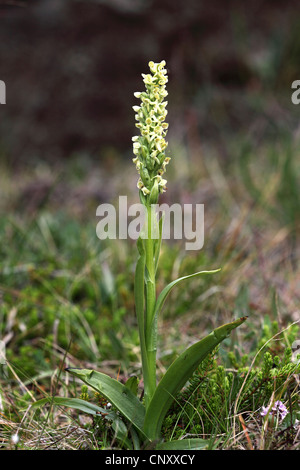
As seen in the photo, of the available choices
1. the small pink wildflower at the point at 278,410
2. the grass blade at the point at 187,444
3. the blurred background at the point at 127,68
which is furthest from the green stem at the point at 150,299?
the blurred background at the point at 127,68

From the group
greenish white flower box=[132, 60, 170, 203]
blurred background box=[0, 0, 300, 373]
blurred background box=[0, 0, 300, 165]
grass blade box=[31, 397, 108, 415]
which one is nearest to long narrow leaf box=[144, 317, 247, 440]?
grass blade box=[31, 397, 108, 415]

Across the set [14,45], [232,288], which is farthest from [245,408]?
[14,45]

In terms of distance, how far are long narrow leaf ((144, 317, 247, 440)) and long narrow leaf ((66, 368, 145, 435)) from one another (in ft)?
0.13

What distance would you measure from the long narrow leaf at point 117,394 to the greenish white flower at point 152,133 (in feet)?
1.65

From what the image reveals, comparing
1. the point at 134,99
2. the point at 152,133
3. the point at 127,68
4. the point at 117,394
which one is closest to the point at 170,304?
the point at 117,394

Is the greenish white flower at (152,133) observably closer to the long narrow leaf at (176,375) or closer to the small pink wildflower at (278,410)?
the long narrow leaf at (176,375)

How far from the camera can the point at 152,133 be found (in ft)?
4.27

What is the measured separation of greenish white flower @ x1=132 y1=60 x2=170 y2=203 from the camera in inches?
51.4

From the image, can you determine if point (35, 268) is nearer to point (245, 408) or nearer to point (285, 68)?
point (245, 408)

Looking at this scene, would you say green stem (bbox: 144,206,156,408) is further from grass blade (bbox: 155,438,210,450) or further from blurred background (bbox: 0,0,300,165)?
blurred background (bbox: 0,0,300,165)

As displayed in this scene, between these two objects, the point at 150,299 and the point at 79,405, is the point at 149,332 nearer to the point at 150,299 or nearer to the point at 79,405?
the point at 150,299

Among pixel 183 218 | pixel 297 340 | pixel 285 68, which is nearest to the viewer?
pixel 297 340

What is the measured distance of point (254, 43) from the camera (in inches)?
196
